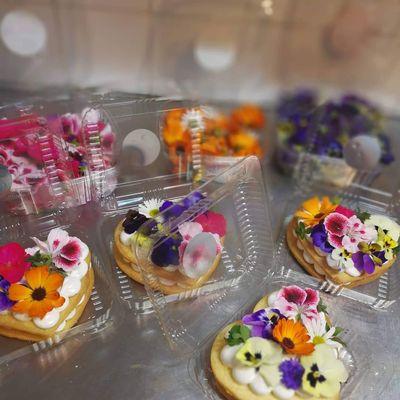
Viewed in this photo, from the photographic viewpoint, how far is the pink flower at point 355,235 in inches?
35.3

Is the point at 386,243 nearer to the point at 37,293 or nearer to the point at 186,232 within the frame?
the point at 186,232

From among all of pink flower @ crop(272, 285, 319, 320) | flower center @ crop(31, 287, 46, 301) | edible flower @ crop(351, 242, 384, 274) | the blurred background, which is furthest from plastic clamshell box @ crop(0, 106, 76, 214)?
edible flower @ crop(351, 242, 384, 274)

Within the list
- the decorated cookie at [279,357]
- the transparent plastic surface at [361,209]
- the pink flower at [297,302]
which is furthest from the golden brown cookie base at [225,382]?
the transparent plastic surface at [361,209]

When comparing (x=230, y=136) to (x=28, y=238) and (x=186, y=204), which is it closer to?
(x=186, y=204)

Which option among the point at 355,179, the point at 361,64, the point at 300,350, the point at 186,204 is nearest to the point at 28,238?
the point at 186,204

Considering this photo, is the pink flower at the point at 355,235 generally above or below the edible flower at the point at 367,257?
above

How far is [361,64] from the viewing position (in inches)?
56.8

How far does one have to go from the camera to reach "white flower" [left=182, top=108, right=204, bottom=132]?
109cm

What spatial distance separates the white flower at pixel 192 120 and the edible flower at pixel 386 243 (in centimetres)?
48

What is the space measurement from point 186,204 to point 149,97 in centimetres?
39

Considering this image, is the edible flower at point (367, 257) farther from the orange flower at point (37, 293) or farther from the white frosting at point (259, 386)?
the orange flower at point (37, 293)

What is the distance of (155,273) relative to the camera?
80 centimetres

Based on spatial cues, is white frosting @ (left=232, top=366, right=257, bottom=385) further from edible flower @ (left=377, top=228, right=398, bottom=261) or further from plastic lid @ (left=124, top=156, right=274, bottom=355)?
edible flower @ (left=377, top=228, right=398, bottom=261)

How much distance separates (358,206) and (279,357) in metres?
0.53
